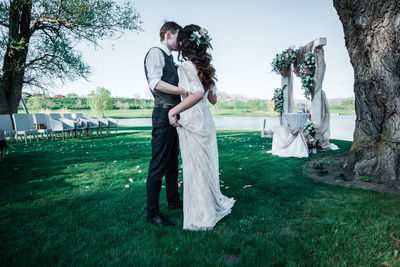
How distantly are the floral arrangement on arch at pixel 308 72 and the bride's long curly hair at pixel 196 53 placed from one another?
661cm

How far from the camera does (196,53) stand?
234cm

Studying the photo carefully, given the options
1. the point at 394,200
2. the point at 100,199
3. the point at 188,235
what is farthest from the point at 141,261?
the point at 394,200

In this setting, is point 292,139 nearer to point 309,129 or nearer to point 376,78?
point 309,129

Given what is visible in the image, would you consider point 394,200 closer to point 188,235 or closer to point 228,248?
point 228,248

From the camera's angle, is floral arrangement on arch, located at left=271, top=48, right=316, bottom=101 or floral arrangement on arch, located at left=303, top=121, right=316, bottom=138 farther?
floral arrangement on arch, located at left=271, top=48, right=316, bottom=101

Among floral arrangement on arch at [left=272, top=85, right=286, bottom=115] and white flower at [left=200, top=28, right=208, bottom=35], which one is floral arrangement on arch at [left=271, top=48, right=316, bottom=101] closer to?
floral arrangement on arch at [left=272, top=85, right=286, bottom=115]

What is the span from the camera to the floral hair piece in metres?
2.27

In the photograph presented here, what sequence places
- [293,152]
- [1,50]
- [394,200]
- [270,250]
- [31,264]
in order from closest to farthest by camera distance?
[31,264]
[270,250]
[394,200]
[293,152]
[1,50]

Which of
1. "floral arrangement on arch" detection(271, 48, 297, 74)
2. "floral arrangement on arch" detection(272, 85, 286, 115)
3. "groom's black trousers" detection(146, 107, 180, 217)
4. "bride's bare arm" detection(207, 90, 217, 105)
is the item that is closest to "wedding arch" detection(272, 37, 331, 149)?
"floral arrangement on arch" detection(271, 48, 297, 74)

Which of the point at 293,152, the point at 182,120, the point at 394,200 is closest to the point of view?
the point at 182,120

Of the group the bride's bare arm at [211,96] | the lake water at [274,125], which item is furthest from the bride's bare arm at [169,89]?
the lake water at [274,125]

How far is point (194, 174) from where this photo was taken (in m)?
2.42

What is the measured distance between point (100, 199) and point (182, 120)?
6.33ft

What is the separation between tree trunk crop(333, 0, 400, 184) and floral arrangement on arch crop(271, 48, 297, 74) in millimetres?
4848
